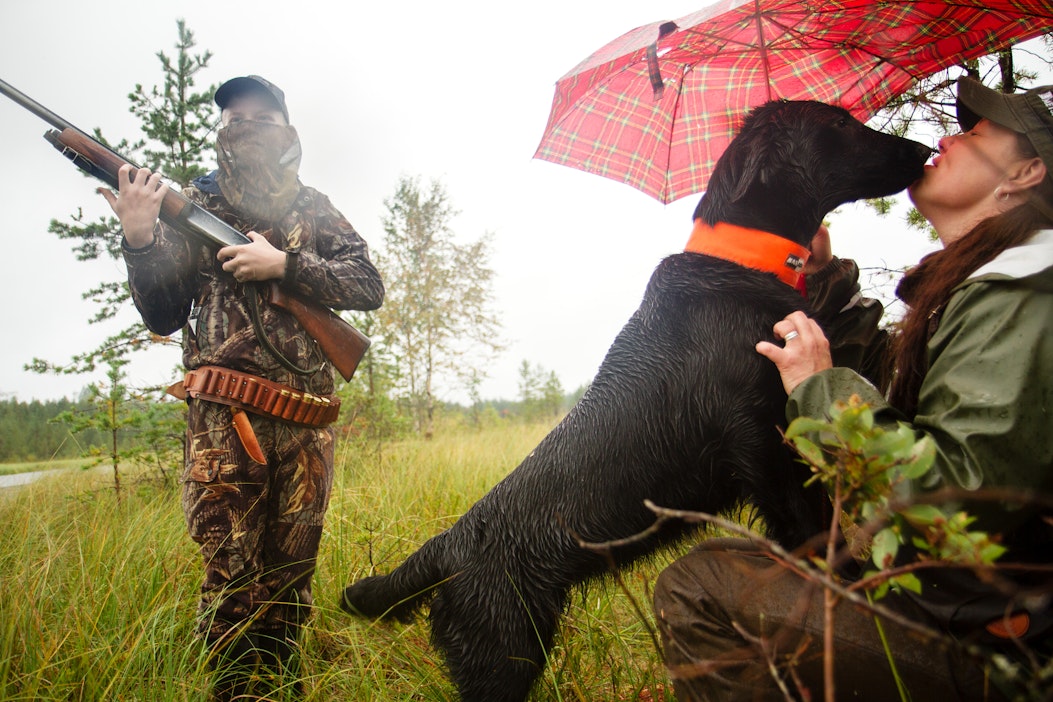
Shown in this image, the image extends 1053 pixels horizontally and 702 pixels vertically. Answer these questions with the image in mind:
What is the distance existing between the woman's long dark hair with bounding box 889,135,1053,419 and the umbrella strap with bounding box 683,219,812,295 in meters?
0.45

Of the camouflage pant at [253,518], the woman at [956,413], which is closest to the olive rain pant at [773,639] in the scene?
the woman at [956,413]

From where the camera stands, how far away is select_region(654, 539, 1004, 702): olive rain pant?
1.41 meters

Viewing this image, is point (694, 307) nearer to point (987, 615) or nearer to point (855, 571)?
point (855, 571)

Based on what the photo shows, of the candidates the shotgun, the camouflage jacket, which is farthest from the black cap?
the shotgun

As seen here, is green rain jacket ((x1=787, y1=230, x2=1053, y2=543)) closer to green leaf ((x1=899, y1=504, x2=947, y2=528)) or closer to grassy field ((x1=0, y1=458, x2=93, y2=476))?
green leaf ((x1=899, y1=504, x2=947, y2=528))

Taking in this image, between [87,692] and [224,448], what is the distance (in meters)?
0.92

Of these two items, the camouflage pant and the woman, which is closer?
the woman

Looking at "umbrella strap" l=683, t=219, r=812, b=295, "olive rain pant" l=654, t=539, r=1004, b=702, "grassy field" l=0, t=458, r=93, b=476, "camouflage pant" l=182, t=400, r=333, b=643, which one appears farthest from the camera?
"grassy field" l=0, t=458, r=93, b=476

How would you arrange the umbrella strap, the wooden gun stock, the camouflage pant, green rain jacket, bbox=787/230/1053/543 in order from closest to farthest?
green rain jacket, bbox=787/230/1053/543
the umbrella strap
the camouflage pant
the wooden gun stock

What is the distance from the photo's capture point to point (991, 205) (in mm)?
1592

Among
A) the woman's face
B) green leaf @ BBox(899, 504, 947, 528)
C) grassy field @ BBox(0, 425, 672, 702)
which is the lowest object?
grassy field @ BBox(0, 425, 672, 702)

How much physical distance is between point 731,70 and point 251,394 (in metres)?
2.54

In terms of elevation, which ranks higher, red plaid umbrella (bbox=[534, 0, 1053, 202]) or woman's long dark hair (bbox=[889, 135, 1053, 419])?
red plaid umbrella (bbox=[534, 0, 1053, 202])

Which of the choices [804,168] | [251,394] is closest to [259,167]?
[251,394]
